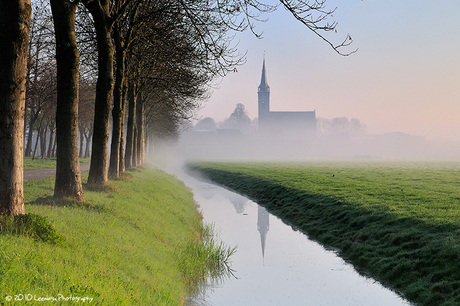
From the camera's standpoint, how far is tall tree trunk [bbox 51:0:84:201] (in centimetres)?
848

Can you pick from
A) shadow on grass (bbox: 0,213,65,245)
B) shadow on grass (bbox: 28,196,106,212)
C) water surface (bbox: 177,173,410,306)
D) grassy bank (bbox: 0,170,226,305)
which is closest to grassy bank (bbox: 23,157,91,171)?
grassy bank (bbox: 0,170,226,305)

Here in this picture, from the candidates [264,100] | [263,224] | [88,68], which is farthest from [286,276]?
[264,100]

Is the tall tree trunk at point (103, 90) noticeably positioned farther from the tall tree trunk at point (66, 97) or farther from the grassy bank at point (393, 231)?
the grassy bank at point (393, 231)

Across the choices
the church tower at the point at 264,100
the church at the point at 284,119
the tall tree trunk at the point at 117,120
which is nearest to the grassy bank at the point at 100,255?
the tall tree trunk at the point at 117,120

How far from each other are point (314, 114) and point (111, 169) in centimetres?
15537

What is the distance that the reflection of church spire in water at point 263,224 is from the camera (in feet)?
43.5

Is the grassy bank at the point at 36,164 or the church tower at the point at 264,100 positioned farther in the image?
the church tower at the point at 264,100

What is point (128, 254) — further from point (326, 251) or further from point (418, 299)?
point (326, 251)

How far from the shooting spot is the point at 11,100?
5965 mm

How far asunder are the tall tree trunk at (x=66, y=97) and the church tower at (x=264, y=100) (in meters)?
155

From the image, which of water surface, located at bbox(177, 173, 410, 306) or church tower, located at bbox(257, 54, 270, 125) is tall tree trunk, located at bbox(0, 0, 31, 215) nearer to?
water surface, located at bbox(177, 173, 410, 306)

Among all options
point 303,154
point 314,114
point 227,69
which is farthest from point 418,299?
point 314,114

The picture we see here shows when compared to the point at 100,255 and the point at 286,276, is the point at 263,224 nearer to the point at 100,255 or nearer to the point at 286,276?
the point at 286,276

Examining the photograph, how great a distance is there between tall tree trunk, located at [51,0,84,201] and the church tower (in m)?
155
